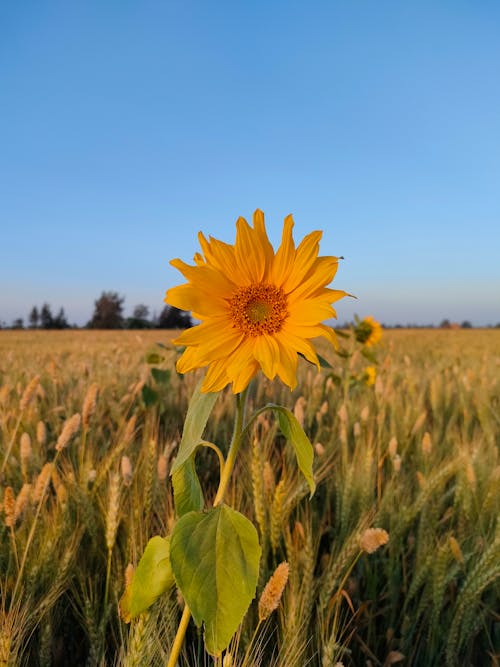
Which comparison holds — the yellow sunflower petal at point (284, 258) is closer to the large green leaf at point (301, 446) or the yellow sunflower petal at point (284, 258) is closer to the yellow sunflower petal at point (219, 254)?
the yellow sunflower petal at point (219, 254)

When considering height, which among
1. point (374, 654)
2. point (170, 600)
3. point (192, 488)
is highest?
point (192, 488)

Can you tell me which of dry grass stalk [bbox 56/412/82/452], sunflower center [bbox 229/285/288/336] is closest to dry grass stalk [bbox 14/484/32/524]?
dry grass stalk [bbox 56/412/82/452]

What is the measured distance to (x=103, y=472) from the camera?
58.5 inches

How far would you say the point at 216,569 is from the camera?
0.73 m

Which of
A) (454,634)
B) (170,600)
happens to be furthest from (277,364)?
(454,634)

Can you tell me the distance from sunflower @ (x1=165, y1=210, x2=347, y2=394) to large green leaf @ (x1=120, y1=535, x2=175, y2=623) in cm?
26

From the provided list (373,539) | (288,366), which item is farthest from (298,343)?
(373,539)

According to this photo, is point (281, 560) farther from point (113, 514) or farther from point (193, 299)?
point (193, 299)

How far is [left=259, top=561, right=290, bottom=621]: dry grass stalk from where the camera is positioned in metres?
0.88

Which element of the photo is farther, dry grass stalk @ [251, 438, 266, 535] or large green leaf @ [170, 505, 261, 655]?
dry grass stalk @ [251, 438, 266, 535]

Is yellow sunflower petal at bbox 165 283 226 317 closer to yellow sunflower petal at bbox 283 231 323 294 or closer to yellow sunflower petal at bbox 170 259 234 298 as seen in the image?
yellow sunflower petal at bbox 170 259 234 298

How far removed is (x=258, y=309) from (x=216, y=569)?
1.22 ft

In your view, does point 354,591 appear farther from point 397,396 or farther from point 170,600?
point 397,396

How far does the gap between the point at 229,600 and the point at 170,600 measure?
49cm
